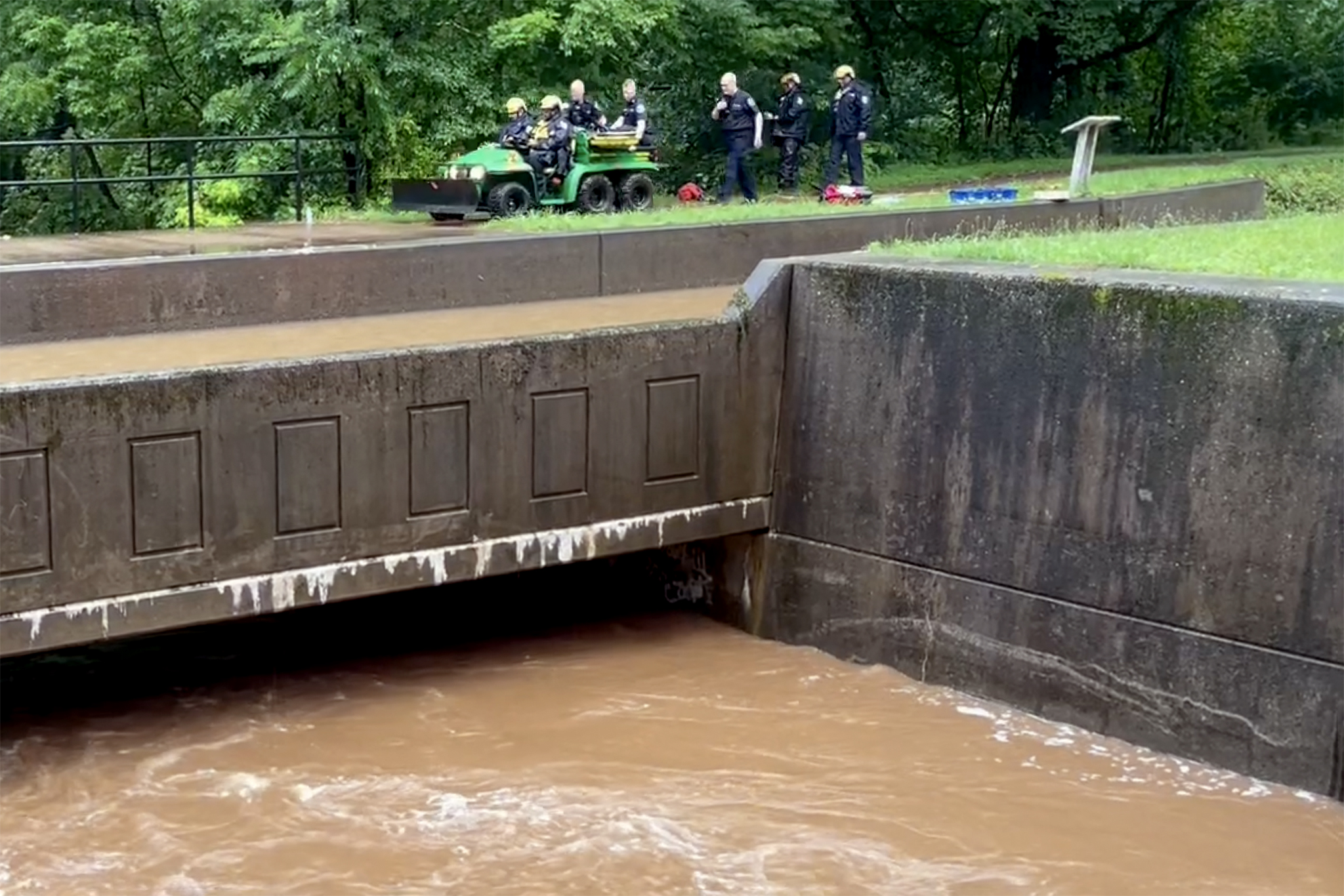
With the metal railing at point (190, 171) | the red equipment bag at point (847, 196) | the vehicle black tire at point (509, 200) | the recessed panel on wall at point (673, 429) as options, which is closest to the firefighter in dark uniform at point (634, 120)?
the vehicle black tire at point (509, 200)

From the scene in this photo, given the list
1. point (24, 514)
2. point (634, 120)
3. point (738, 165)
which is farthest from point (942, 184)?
point (24, 514)

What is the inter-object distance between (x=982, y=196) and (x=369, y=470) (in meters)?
11.1

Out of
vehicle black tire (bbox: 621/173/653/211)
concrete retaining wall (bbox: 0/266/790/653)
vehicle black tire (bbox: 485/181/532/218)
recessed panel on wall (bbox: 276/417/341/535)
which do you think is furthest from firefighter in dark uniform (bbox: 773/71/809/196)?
recessed panel on wall (bbox: 276/417/341/535)

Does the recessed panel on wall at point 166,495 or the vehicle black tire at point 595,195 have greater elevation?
the vehicle black tire at point 595,195

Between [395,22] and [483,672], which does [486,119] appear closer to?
[395,22]

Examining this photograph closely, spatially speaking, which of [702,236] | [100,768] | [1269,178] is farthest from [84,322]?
[1269,178]

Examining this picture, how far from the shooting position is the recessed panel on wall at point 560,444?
11.2 meters

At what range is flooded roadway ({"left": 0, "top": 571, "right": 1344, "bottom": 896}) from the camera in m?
8.29

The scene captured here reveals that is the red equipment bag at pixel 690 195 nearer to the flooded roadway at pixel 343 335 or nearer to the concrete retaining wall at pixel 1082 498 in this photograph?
the flooded roadway at pixel 343 335

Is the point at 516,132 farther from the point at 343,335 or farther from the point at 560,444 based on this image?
the point at 560,444

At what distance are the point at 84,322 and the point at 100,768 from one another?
4564 millimetres

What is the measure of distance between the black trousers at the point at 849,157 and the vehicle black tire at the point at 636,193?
2756 mm

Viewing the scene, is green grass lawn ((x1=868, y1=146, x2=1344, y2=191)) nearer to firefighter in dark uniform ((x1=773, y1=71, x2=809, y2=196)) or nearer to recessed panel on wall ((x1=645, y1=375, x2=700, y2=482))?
firefighter in dark uniform ((x1=773, y1=71, x2=809, y2=196))

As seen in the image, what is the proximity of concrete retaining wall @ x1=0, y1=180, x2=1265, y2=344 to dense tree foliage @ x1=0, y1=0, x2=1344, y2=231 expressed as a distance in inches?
187
